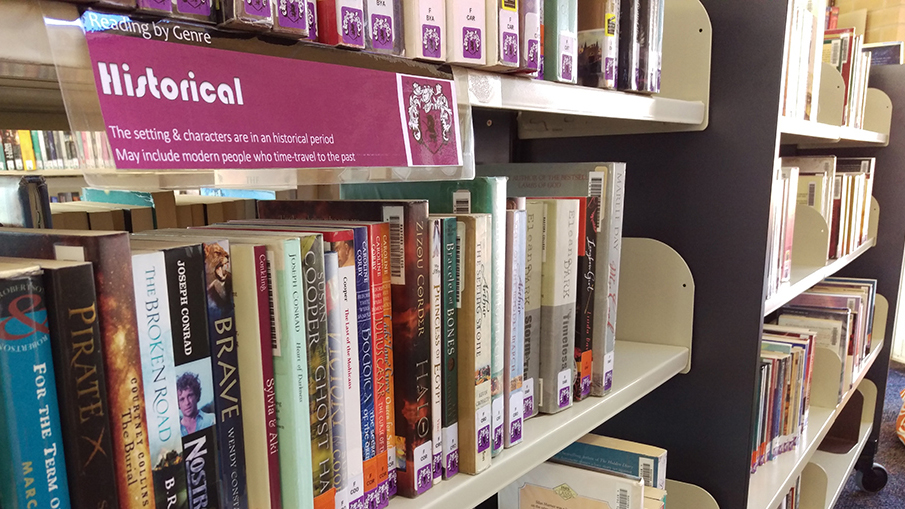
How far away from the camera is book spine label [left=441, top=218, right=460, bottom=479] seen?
0.63m

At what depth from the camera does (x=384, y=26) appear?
0.55 m

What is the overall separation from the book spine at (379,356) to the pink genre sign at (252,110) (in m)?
0.09

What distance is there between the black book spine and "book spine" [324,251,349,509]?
0.35 feet

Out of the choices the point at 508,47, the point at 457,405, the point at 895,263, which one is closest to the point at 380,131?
the point at 508,47

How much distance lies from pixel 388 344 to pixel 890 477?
9.29ft

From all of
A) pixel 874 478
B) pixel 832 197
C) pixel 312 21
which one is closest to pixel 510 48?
pixel 312 21

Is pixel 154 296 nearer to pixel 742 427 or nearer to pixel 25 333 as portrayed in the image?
pixel 25 333

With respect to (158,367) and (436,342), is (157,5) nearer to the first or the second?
(158,367)

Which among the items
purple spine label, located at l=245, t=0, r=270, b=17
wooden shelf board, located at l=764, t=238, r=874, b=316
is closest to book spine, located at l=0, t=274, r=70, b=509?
purple spine label, located at l=245, t=0, r=270, b=17

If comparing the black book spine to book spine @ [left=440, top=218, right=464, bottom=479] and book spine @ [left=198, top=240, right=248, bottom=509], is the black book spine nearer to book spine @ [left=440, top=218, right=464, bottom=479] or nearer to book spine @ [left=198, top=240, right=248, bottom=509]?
book spine @ [left=198, top=240, right=248, bottom=509]

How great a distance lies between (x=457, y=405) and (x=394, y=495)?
0.37 ft

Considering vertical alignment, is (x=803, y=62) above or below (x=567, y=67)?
above

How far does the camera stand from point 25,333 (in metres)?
0.36

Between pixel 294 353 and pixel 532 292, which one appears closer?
pixel 294 353
